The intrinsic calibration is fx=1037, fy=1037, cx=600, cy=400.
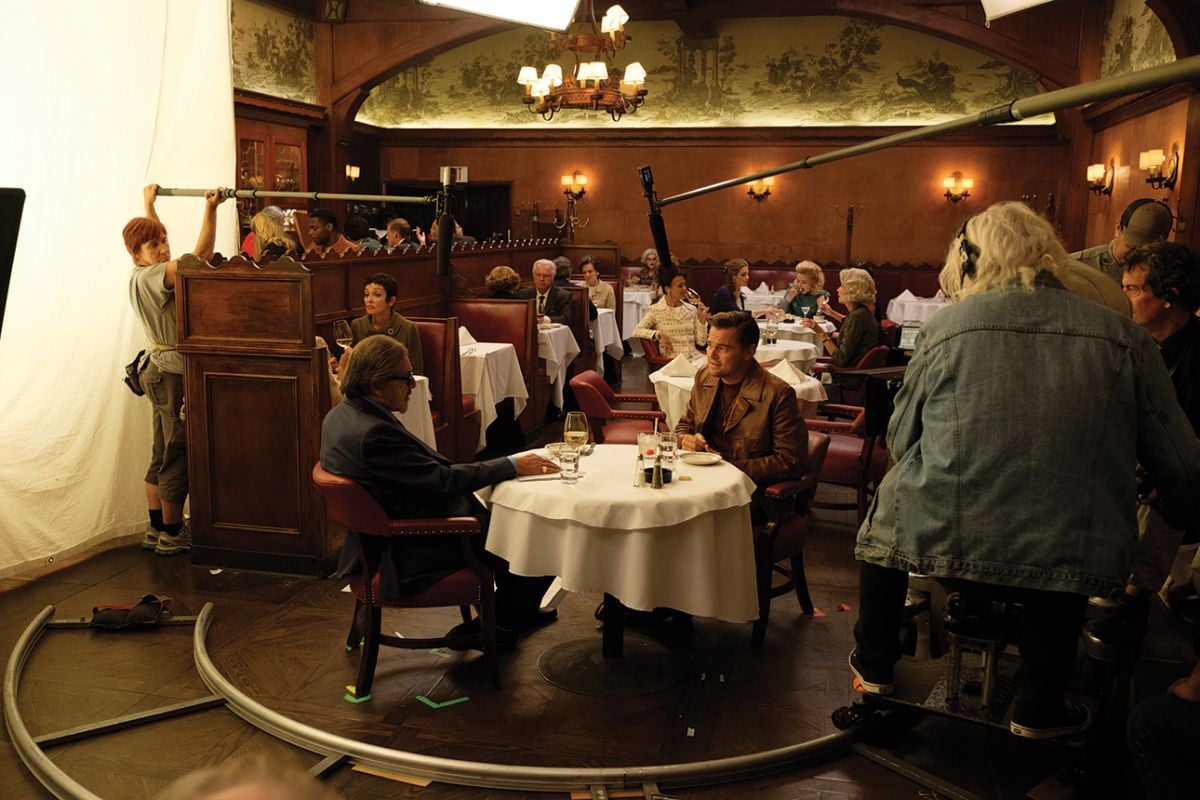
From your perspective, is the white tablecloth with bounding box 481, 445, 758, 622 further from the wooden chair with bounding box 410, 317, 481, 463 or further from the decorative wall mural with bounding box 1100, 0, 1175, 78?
the decorative wall mural with bounding box 1100, 0, 1175, 78

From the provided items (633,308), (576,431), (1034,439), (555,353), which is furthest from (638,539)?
(633,308)

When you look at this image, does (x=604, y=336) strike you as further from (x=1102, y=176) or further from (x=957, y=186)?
(x=957, y=186)

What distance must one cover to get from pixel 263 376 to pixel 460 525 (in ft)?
5.82

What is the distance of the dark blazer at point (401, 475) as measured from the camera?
337 centimetres

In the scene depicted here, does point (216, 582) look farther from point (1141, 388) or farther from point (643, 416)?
point (1141, 388)

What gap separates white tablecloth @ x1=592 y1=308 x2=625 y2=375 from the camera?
10086 millimetres

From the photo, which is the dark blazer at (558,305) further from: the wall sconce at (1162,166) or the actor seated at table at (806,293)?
the wall sconce at (1162,166)

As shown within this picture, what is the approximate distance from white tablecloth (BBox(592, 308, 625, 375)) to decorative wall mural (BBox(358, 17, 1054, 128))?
586 centimetres

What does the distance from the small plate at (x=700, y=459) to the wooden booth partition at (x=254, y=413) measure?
1791 mm

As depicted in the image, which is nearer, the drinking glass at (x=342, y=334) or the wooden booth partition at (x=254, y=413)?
the wooden booth partition at (x=254, y=413)

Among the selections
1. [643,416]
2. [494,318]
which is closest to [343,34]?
[494,318]

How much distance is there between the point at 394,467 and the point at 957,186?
42.3 feet

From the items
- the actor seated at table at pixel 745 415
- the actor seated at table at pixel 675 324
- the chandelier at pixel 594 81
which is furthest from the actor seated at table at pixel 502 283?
the actor seated at table at pixel 745 415

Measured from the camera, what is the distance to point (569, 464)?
11.8 ft
